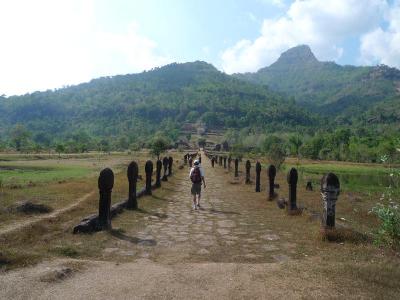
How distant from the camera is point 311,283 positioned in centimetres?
613

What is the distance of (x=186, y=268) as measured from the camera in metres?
6.88

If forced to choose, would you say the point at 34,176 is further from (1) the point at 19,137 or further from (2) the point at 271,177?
(1) the point at 19,137

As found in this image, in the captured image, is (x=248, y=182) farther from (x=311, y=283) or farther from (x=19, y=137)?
(x=19, y=137)

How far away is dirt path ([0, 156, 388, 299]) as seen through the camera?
5.73m

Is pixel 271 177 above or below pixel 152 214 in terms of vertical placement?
above

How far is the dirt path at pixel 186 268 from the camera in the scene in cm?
573

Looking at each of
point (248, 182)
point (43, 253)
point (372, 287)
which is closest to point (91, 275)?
point (43, 253)

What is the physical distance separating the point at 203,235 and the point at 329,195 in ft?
10.7

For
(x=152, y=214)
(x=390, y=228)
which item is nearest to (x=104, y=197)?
(x=152, y=214)

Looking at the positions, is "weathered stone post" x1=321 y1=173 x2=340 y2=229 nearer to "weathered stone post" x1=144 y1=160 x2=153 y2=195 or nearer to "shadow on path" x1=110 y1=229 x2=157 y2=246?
"shadow on path" x1=110 y1=229 x2=157 y2=246

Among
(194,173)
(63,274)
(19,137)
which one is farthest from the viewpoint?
(19,137)

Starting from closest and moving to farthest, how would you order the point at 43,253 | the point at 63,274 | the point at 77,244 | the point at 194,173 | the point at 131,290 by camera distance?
the point at 131,290 → the point at 63,274 → the point at 43,253 → the point at 77,244 → the point at 194,173

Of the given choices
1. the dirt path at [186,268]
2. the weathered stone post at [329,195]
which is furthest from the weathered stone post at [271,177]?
the weathered stone post at [329,195]

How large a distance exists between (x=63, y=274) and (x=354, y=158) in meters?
88.0
